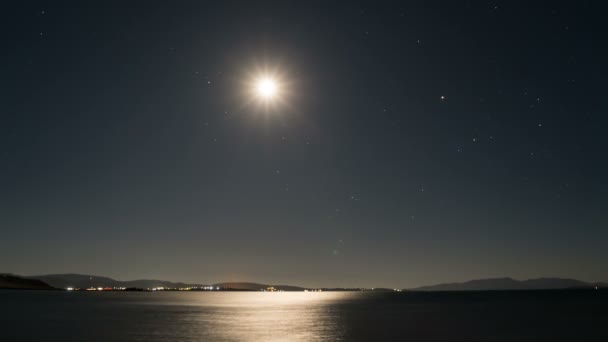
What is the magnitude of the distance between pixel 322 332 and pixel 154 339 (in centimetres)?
1614

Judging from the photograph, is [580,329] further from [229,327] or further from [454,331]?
[229,327]

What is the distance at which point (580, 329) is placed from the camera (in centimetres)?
5472

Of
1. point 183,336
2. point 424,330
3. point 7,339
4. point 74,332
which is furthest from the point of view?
point 424,330

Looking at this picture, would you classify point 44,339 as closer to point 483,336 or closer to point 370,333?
point 370,333

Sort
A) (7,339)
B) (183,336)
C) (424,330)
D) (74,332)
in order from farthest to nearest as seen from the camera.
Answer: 1. (424,330)
2. (74,332)
3. (183,336)
4. (7,339)

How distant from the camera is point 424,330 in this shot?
172ft

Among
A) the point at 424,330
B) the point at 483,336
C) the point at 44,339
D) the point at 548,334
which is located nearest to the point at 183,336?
the point at 44,339

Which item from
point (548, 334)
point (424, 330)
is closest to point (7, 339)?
point (424, 330)

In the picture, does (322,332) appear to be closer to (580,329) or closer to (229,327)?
(229,327)

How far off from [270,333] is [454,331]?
19.0m

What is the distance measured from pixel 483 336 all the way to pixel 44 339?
3935 cm

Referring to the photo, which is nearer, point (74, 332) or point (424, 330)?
point (74, 332)

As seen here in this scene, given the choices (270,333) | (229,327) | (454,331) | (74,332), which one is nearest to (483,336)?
(454,331)

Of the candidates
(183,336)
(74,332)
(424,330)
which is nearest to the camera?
(183,336)
